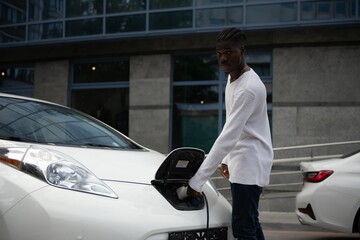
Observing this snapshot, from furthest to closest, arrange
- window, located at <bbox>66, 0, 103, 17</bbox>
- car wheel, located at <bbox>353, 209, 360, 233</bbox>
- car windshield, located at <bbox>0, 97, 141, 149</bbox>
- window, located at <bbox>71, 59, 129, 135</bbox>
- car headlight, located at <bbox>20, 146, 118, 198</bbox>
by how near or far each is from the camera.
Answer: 1. window, located at <bbox>71, 59, 129, 135</bbox>
2. window, located at <bbox>66, 0, 103, 17</bbox>
3. car wheel, located at <bbox>353, 209, 360, 233</bbox>
4. car windshield, located at <bbox>0, 97, 141, 149</bbox>
5. car headlight, located at <bbox>20, 146, 118, 198</bbox>

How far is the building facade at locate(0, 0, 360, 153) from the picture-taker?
1057 cm

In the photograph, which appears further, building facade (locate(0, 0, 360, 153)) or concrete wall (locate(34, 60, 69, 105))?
concrete wall (locate(34, 60, 69, 105))

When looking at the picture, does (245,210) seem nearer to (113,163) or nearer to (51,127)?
(113,163)

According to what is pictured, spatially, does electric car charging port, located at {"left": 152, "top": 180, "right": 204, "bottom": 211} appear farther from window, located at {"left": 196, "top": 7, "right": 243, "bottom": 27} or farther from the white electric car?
A: window, located at {"left": 196, "top": 7, "right": 243, "bottom": 27}

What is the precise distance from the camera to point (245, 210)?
2990 mm

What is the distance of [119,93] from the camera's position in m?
12.5

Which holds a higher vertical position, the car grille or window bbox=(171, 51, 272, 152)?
window bbox=(171, 51, 272, 152)

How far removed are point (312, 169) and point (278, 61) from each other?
518 centimetres

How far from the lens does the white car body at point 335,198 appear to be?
571 cm

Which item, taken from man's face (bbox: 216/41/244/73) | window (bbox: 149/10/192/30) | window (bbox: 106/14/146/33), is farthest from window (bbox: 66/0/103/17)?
man's face (bbox: 216/41/244/73)

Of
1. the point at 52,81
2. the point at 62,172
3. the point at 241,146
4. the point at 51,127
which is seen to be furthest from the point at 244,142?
the point at 52,81

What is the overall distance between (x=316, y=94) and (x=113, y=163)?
8324 millimetres

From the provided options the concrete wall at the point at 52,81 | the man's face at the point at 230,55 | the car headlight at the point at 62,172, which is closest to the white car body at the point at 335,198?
the man's face at the point at 230,55

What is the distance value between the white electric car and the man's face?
23.7 inches
